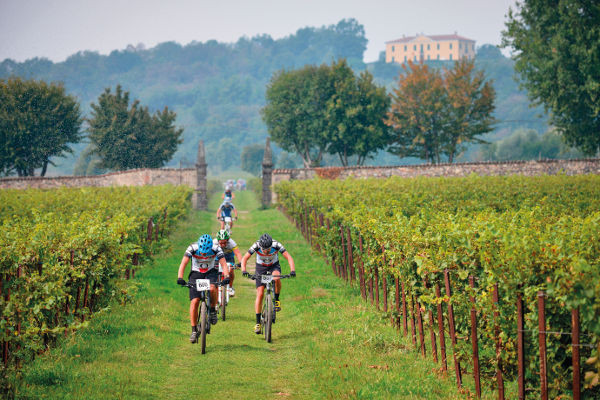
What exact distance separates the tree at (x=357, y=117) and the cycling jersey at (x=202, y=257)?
172 feet

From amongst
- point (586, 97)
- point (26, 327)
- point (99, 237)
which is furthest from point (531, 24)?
point (26, 327)

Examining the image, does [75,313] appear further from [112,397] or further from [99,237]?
[112,397]

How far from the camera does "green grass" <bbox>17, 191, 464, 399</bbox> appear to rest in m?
8.10

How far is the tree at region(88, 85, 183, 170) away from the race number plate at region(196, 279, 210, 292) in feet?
174

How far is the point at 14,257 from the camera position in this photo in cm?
836

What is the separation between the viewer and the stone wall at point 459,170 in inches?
1630

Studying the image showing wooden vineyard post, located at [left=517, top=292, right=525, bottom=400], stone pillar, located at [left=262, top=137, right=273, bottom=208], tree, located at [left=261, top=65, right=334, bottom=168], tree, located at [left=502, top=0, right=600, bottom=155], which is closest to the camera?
wooden vineyard post, located at [left=517, top=292, right=525, bottom=400]

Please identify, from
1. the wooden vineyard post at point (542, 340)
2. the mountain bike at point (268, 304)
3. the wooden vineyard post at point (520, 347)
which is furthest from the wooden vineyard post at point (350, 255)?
the wooden vineyard post at point (542, 340)

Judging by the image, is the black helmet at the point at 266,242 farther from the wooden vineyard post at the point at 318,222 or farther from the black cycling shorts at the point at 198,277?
the wooden vineyard post at the point at 318,222

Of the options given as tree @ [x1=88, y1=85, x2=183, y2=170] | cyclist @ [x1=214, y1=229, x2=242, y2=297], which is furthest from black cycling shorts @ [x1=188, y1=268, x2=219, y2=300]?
tree @ [x1=88, y1=85, x2=183, y2=170]

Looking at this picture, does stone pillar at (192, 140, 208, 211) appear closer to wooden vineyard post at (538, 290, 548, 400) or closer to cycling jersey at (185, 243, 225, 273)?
cycling jersey at (185, 243, 225, 273)

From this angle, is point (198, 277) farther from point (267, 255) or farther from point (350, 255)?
point (350, 255)

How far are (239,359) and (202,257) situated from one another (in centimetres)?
180

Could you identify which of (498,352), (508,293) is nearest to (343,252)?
(498,352)
